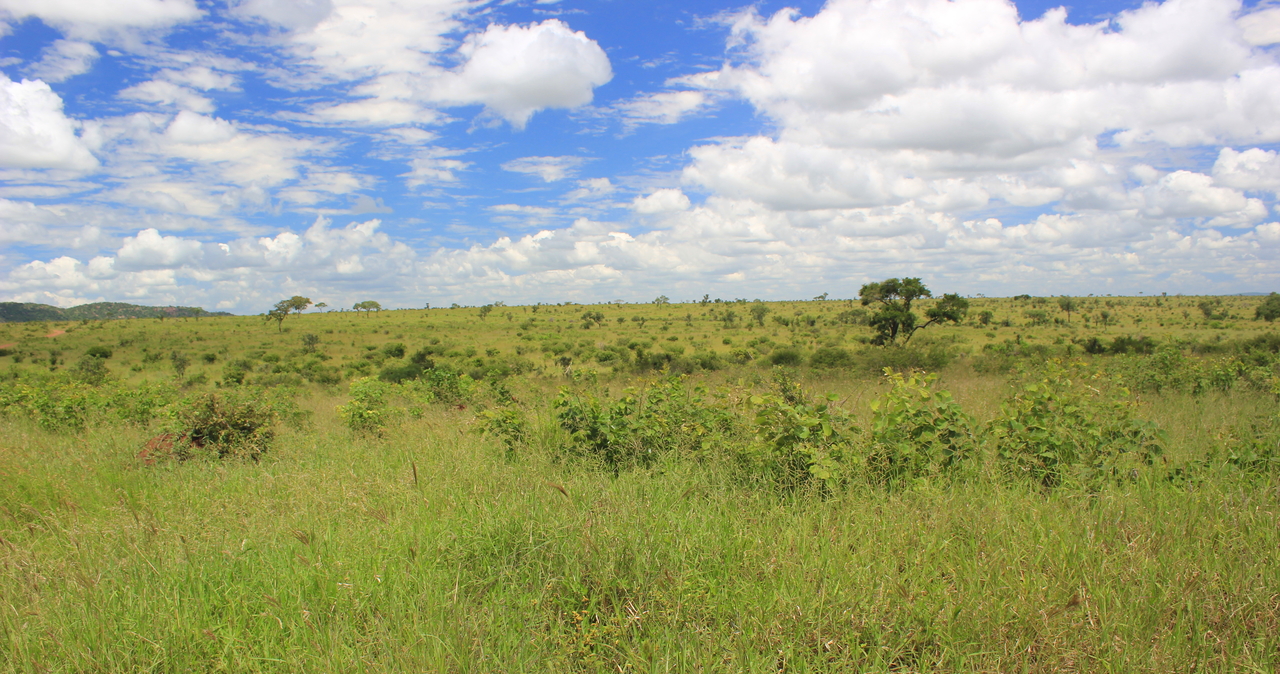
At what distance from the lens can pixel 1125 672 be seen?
2.58 metres

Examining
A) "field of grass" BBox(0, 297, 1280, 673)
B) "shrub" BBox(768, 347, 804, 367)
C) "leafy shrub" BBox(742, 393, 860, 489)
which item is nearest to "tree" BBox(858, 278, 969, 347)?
"shrub" BBox(768, 347, 804, 367)

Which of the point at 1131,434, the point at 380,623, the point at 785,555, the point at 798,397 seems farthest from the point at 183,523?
the point at 1131,434

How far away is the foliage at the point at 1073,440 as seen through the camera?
179 inches

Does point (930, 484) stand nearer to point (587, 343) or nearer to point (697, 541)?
point (697, 541)

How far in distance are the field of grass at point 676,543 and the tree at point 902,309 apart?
3023cm

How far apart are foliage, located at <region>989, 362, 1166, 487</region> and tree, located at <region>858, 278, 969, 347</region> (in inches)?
1234

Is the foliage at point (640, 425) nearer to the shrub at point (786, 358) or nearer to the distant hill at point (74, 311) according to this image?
the shrub at point (786, 358)

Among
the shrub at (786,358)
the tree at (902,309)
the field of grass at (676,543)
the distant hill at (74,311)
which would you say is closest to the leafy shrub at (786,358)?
the shrub at (786,358)

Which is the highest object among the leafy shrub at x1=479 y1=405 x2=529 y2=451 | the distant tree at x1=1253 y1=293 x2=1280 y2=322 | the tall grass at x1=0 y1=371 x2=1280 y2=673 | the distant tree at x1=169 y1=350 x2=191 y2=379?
the distant tree at x1=1253 y1=293 x2=1280 y2=322

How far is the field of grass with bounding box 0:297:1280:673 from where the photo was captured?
2725mm

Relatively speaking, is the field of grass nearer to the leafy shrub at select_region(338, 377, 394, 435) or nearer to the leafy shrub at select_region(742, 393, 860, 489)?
the leafy shrub at select_region(742, 393, 860, 489)

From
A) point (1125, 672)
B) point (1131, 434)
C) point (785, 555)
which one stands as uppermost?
point (1131, 434)

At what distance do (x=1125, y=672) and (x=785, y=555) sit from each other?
4.94 ft

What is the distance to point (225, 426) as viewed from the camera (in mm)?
7172
